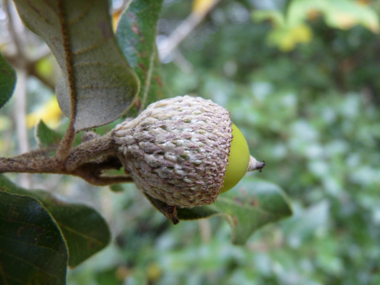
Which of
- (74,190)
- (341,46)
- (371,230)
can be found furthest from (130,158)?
(341,46)

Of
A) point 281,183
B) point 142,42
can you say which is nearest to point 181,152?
point 142,42

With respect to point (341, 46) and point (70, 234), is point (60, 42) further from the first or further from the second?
point (341, 46)

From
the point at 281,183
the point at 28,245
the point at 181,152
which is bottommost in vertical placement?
the point at 281,183

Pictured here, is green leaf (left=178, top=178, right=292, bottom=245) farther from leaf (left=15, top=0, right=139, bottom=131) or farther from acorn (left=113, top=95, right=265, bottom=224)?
leaf (left=15, top=0, right=139, bottom=131)

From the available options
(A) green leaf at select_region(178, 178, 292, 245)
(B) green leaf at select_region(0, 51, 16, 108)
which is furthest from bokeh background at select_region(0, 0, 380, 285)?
(A) green leaf at select_region(178, 178, 292, 245)

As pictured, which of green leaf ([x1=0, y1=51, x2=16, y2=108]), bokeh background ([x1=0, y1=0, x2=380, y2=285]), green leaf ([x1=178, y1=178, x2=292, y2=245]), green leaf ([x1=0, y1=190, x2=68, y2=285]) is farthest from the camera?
bokeh background ([x1=0, y1=0, x2=380, y2=285])

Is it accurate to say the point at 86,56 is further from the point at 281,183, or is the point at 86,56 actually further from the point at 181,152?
the point at 281,183

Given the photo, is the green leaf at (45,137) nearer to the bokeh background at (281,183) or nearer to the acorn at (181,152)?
the bokeh background at (281,183)
